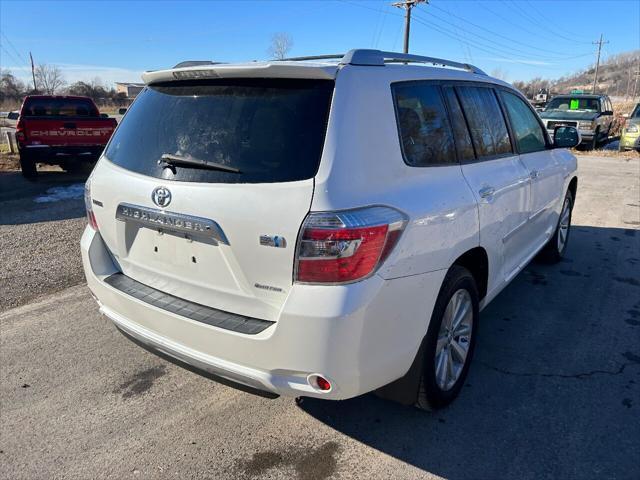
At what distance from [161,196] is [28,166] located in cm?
1024

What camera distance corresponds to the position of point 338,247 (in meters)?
2.07

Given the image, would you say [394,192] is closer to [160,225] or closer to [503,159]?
[160,225]

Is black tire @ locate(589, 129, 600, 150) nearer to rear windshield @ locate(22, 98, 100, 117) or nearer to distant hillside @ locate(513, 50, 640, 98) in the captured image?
rear windshield @ locate(22, 98, 100, 117)

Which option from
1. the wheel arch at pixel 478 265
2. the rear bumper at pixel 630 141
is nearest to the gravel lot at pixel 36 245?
the wheel arch at pixel 478 265

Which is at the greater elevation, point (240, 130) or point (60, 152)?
point (240, 130)

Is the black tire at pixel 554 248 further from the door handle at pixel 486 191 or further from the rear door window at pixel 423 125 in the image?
the rear door window at pixel 423 125

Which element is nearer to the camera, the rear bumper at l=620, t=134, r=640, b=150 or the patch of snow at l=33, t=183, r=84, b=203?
the patch of snow at l=33, t=183, r=84, b=203

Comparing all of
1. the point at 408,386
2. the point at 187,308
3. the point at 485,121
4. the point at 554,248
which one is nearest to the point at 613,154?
the point at 554,248

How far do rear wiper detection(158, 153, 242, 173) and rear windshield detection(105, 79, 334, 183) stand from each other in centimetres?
1

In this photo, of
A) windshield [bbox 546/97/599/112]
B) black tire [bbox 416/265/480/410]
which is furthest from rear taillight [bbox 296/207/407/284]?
windshield [bbox 546/97/599/112]

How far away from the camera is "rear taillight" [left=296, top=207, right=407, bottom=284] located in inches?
81.6

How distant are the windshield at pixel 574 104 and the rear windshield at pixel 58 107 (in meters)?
16.1

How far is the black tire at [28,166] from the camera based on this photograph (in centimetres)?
1075

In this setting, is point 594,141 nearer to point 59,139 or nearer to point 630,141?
point 630,141
